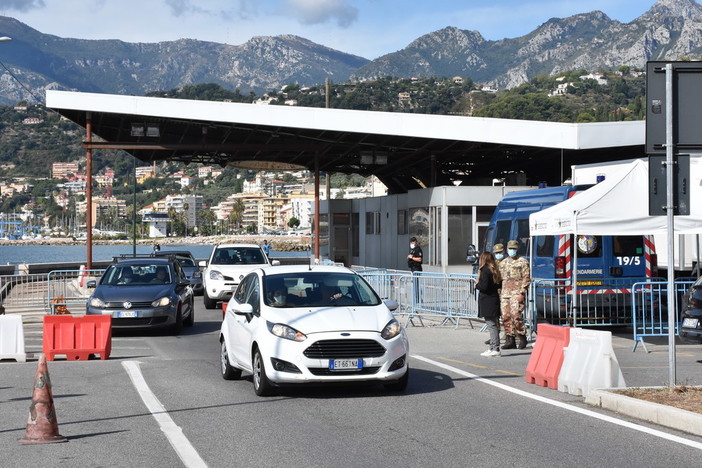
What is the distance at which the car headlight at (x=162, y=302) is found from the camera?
20.8 meters

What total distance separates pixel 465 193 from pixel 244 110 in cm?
835

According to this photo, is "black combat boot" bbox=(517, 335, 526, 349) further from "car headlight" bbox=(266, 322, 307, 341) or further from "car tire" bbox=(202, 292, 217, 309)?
"car tire" bbox=(202, 292, 217, 309)

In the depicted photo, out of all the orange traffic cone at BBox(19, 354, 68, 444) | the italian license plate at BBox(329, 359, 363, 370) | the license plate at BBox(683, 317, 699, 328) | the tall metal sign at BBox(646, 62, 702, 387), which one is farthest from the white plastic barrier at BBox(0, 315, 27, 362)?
the license plate at BBox(683, 317, 699, 328)

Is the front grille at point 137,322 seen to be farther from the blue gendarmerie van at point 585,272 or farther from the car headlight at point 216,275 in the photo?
the car headlight at point 216,275

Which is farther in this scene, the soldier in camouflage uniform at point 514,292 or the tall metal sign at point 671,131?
the soldier in camouflage uniform at point 514,292

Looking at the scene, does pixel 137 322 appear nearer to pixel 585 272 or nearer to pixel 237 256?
pixel 585 272

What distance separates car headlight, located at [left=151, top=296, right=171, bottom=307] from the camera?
20750mm

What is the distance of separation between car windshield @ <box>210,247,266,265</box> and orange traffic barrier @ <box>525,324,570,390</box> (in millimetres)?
17204

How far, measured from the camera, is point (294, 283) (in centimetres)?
1328

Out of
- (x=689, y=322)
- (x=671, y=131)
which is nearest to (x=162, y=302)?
(x=689, y=322)

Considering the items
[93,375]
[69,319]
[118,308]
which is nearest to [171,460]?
[93,375]

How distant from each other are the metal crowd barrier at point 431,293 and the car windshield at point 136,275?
229 inches

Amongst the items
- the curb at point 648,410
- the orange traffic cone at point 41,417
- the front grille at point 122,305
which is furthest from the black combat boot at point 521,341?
the orange traffic cone at point 41,417

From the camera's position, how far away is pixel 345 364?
38.4 ft
